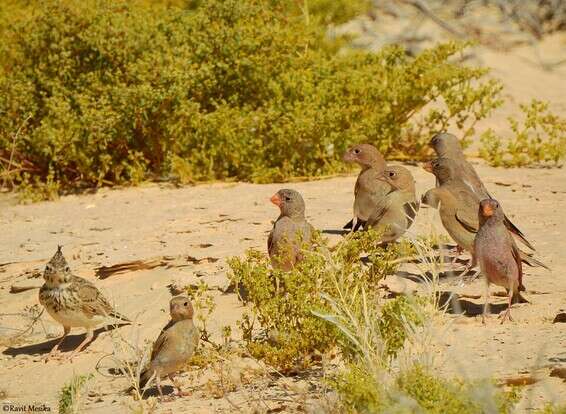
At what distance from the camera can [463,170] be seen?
30.2ft

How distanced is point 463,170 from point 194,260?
79.8 inches

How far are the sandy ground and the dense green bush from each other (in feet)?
Result: 1.27

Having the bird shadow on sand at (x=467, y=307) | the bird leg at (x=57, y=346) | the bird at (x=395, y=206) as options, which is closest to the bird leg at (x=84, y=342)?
the bird leg at (x=57, y=346)

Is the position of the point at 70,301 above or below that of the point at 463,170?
below

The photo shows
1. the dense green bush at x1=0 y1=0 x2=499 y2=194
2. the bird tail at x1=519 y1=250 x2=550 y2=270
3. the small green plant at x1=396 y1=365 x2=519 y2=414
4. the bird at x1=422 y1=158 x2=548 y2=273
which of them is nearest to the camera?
the small green plant at x1=396 y1=365 x2=519 y2=414

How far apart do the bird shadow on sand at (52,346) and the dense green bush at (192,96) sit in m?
3.02

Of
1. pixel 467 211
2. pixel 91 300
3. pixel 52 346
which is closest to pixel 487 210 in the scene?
pixel 467 211

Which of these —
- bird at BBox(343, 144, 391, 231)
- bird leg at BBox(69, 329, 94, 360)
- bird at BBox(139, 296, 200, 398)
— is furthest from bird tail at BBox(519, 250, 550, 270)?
bird leg at BBox(69, 329, 94, 360)

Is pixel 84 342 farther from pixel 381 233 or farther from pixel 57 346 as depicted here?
pixel 381 233

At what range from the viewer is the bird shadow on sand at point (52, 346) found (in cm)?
833

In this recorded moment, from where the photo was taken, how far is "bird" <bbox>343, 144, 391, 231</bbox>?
9.21 m

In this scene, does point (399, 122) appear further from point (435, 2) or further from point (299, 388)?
point (299, 388)

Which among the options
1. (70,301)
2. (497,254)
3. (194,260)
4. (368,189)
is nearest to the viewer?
(497,254)

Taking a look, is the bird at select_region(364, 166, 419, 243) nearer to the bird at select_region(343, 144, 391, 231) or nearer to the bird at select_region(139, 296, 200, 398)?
the bird at select_region(343, 144, 391, 231)
